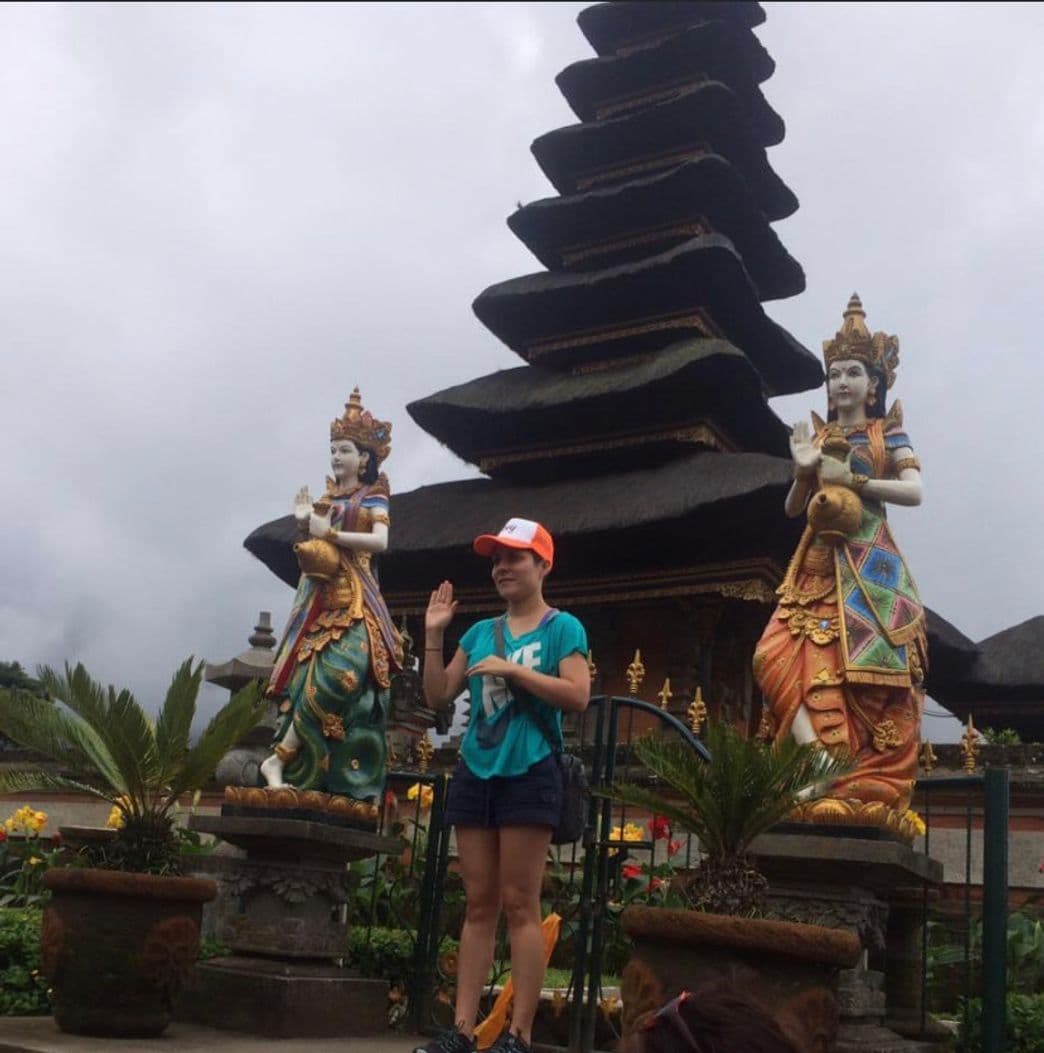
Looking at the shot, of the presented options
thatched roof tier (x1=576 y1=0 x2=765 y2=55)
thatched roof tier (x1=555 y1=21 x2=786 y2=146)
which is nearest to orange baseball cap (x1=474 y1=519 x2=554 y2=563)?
thatched roof tier (x1=555 y1=21 x2=786 y2=146)

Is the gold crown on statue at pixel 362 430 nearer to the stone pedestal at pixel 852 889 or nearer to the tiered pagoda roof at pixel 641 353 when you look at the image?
the stone pedestal at pixel 852 889

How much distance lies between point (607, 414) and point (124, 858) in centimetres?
1200

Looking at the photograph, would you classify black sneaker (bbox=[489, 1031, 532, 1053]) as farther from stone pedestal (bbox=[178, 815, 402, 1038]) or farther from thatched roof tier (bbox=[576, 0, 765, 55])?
thatched roof tier (bbox=[576, 0, 765, 55])

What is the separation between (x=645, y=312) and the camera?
704 inches

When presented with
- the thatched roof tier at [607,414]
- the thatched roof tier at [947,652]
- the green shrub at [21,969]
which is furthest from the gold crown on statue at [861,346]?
the thatched roof tier at [947,652]

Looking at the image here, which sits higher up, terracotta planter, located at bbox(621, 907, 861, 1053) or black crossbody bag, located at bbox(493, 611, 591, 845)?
black crossbody bag, located at bbox(493, 611, 591, 845)

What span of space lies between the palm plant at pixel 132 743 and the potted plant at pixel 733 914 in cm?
204

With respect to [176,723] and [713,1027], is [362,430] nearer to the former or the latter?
[176,723]

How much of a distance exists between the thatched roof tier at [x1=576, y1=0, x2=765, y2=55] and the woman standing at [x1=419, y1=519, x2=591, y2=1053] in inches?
692

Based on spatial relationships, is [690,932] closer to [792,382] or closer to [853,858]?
[853,858]

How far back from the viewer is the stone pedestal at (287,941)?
5957 millimetres

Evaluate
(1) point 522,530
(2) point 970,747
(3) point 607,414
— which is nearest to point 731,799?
(1) point 522,530

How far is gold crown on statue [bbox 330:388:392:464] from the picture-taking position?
7684 millimetres

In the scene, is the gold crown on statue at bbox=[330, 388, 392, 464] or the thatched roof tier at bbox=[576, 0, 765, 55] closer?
the gold crown on statue at bbox=[330, 388, 392, 464]
